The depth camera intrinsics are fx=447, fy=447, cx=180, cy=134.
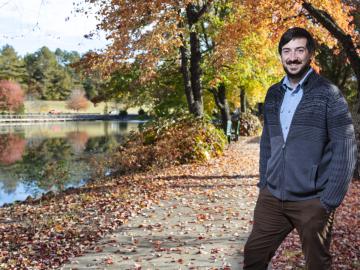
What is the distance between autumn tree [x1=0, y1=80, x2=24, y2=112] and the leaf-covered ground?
74.3 m

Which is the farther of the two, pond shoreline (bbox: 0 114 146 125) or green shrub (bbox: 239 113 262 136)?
pond shoreline (bbox: 0 114 146 125)

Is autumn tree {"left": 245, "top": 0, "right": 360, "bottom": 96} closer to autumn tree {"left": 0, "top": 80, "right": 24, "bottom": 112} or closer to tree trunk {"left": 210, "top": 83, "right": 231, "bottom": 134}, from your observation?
tree trunk {"left": 210, "top": 83, "right": 231, "bottom": 134}

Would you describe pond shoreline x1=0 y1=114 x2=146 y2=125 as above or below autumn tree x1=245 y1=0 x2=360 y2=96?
below

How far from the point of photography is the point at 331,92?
3.11 meters

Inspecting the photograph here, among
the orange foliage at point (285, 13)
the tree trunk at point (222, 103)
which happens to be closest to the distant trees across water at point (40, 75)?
the tree trunk at point (222, 103)

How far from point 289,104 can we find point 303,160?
0.46m

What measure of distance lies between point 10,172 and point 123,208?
15151mm

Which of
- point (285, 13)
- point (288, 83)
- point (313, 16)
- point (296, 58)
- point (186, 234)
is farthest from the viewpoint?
point (285, 13)

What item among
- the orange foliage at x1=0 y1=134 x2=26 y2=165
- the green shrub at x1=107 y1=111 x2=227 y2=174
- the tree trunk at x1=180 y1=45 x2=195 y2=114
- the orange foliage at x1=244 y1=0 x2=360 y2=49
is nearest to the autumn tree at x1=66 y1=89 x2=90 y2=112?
the orange foliage at x1=0 y1=134 x2=26 y2=165

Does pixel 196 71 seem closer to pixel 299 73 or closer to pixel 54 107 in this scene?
pixel 299 73

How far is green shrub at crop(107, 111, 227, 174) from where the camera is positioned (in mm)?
15195

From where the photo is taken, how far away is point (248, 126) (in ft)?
102

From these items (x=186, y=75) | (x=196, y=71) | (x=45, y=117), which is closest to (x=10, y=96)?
(x=45, y=117)

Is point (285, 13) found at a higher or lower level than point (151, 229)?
higher
